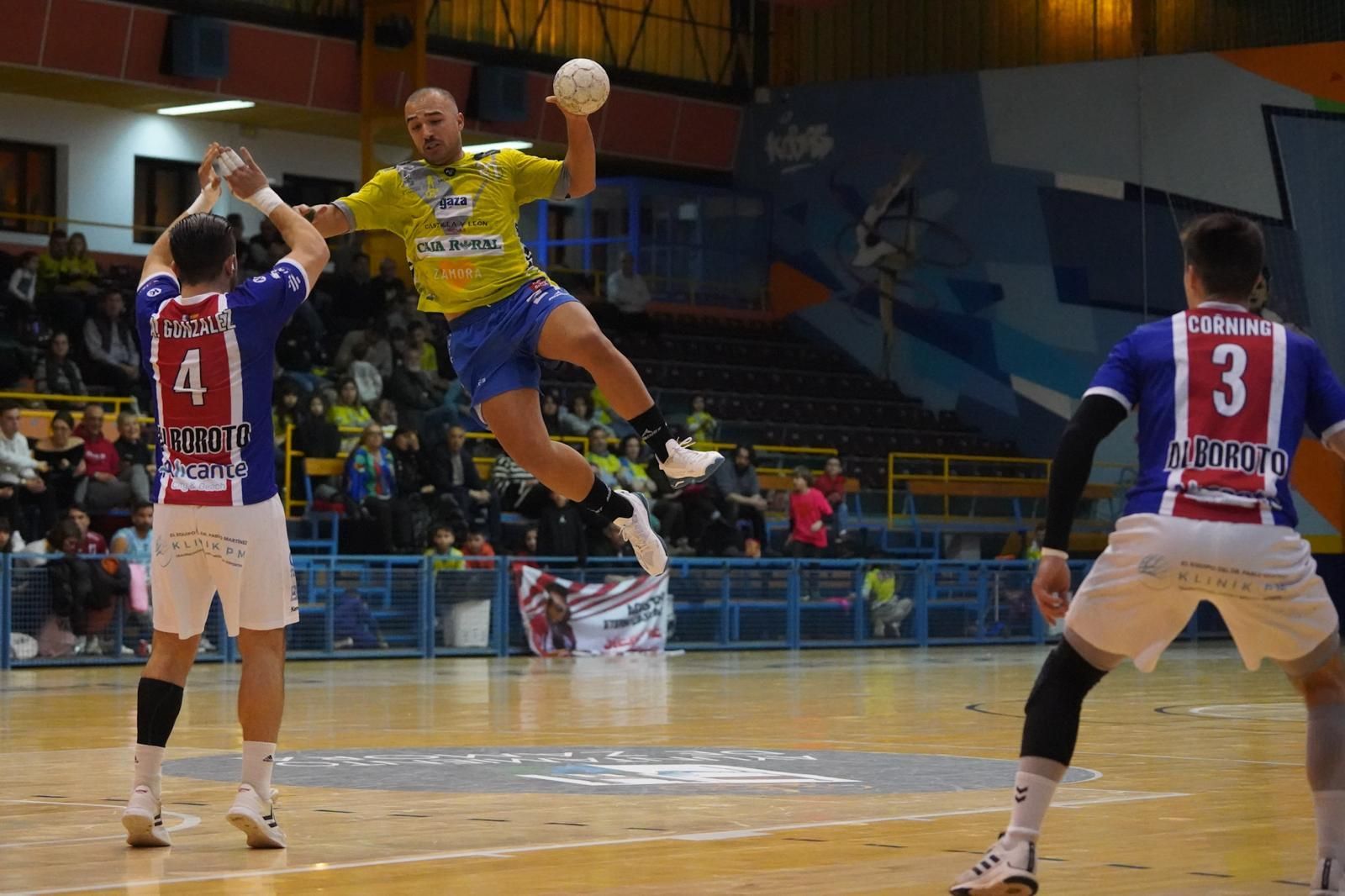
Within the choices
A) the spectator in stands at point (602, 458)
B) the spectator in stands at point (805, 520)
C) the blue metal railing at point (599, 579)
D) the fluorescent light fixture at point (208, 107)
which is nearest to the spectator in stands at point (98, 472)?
the blue metal railing at point (599, 579)

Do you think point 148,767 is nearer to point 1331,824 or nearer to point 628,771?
point 628,771

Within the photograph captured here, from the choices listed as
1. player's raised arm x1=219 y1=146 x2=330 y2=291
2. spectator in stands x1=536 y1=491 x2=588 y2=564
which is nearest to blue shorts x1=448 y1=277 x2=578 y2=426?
player's raised arm x1=219 y1=146 x2=330 y2=291

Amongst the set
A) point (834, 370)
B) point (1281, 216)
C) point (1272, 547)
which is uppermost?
point (1281, 216)

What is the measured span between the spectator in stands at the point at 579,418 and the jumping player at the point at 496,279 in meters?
15.5

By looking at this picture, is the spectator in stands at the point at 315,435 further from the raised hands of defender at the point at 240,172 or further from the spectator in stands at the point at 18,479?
the raised hands of defender at the point at 240,172

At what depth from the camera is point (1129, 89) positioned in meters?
32.6

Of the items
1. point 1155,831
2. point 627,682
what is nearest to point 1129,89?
point 627,682

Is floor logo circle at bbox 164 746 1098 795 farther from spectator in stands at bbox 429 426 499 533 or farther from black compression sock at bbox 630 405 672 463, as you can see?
spectator in stands at bbox 429 426 499 533

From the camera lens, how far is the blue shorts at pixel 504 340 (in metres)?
8.64

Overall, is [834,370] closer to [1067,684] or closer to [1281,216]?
[1281,216]

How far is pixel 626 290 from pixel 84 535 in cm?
1478

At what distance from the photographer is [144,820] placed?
673 centimetres

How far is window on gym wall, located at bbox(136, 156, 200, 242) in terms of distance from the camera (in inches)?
1171

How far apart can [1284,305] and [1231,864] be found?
2416 cm
